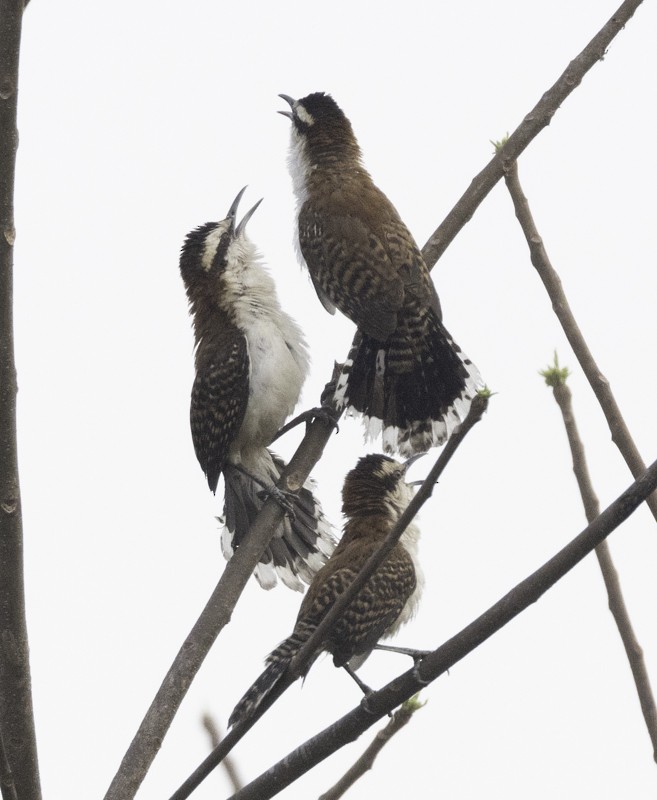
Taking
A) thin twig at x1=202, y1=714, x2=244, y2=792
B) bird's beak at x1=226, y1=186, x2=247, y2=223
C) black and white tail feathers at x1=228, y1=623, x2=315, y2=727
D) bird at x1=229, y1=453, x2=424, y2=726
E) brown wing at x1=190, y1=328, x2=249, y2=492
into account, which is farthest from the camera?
bird's beak at x1=226, y1=186, x2=247, y2=223

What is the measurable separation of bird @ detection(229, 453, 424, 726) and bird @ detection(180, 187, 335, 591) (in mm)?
352

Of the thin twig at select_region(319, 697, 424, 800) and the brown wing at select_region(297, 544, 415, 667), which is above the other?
the brown wing at select_region(297, 544, 415, 667)

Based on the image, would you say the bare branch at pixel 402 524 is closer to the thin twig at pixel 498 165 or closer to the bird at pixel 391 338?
the thin twig at pixel 498 165

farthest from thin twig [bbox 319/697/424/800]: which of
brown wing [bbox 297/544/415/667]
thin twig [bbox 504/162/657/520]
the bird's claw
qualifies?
the bird's claw

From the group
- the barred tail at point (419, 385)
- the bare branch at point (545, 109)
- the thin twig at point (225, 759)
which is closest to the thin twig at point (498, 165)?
the bare branch at point (545, 109)

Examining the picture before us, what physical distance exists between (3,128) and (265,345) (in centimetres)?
292

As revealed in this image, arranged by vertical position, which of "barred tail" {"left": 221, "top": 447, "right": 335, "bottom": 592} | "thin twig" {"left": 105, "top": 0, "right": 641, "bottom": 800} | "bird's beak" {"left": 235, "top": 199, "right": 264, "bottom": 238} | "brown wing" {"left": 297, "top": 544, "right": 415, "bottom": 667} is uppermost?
"bird's beak" {"left": 235, "top": 199, "right": 264, "bottom": 238}

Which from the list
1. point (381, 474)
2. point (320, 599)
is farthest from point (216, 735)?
point (381, 474)

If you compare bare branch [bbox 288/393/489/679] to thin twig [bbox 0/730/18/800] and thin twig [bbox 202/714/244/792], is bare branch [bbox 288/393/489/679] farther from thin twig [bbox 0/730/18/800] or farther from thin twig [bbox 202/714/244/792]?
thin twig [bbox 0/730/18/800]

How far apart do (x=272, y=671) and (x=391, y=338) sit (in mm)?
1818

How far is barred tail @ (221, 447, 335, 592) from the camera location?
561cm

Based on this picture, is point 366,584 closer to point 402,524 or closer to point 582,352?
point 582,352

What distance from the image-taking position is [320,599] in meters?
4.34

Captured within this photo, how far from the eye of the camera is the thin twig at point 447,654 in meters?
2.29
